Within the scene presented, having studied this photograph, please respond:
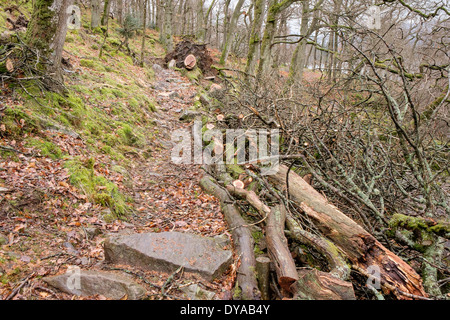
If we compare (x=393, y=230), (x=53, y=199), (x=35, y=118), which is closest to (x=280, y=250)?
(x=393, y=230)

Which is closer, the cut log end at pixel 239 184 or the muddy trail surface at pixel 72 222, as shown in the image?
the muddy trail surface at pixel 72 222

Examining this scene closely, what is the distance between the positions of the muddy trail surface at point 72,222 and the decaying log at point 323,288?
2.63 ft

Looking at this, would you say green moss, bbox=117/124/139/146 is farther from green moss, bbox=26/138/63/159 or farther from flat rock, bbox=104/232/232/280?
flat rock, bbox=104/232/232/280

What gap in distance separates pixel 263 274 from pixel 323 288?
723mm

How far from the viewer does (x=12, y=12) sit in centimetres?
841

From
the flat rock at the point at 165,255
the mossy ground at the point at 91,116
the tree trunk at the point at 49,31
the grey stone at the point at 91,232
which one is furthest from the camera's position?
the tree trunk at the point at 49,31

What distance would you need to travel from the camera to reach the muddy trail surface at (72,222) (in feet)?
7.84

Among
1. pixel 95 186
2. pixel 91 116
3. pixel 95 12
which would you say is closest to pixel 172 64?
pixel 95 12

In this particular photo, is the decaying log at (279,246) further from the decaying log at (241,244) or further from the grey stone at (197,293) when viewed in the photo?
the grey stone at (197,293)

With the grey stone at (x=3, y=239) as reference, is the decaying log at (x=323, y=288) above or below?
below
